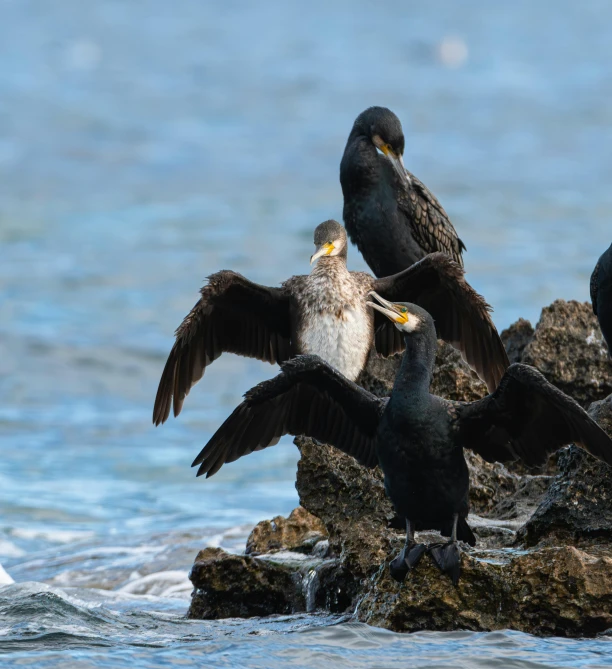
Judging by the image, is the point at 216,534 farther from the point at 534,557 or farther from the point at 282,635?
the point at 534,557

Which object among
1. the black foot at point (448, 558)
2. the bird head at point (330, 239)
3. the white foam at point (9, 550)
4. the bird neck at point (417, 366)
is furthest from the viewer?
the white foam at point (9, 550)

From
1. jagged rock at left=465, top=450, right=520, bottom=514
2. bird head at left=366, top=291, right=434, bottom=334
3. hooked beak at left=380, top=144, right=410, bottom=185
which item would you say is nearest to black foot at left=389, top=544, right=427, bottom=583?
bird head at left=366, top=291, right=434, bottom=334

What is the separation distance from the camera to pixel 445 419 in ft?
20.1

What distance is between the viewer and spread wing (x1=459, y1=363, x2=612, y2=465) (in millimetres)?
5895

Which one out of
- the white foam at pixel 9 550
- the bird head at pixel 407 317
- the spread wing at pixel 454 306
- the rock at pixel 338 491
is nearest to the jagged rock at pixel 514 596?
the bird head at pixel 407 317

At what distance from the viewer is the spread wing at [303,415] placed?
21.3 feet

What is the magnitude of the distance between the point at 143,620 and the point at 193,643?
1.15 m

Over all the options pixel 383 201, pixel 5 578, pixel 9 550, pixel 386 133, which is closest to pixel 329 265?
pixel 383 201

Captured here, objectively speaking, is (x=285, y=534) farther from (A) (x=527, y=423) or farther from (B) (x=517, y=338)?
(A) (x=527, y=423)

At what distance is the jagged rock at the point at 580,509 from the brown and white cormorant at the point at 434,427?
318 mm

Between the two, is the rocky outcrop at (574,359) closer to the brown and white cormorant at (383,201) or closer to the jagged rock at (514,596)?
the brown and white cormorant at (383,201)

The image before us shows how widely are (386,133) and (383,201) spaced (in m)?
0.44

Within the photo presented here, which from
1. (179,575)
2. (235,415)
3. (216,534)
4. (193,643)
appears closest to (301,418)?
(235,415)

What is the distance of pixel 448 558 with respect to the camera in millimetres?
5816
